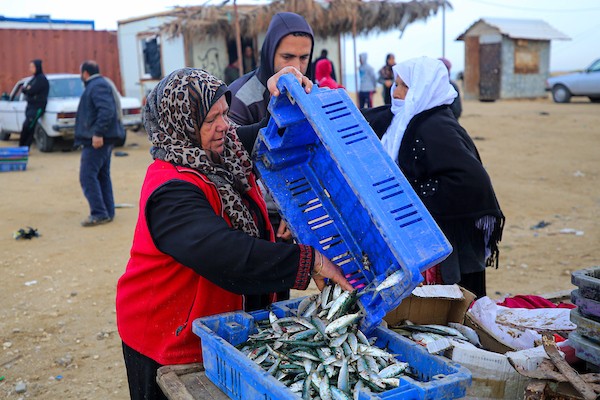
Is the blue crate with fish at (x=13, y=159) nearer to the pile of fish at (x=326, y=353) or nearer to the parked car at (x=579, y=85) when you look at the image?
the pile of fish at (x=326, y=353)

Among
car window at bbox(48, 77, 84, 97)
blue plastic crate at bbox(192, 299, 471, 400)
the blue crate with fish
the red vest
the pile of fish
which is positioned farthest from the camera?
car window at bbox(48, 77, 84, 97)

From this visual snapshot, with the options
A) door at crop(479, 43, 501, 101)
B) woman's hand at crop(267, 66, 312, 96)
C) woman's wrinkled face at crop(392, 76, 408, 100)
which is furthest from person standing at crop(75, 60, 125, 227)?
door at crop(479, 43, 501, 101)

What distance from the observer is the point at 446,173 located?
3.50m

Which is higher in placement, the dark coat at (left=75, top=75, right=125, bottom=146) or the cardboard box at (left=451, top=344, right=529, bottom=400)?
the dark coat at (left=75, top=75, right=125, bottom=146)

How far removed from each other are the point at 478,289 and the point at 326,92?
2041 mm

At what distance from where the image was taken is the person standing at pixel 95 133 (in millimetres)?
8062

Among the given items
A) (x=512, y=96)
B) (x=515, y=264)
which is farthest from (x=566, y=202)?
(x=512, y=96)

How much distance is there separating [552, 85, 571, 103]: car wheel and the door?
2.98m

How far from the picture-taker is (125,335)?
8.19 ft

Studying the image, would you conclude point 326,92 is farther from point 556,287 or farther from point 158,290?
point 556,287

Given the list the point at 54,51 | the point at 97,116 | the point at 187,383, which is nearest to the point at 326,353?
the point at 187,383

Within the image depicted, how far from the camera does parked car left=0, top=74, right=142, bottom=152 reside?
14.1 m

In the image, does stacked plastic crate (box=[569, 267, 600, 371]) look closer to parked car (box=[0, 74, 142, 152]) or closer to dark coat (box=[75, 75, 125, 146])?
dark coat (box=[75, 75, 125, 146])

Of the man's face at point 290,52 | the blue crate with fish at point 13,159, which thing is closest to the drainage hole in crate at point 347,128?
the man's face at point 290,52
